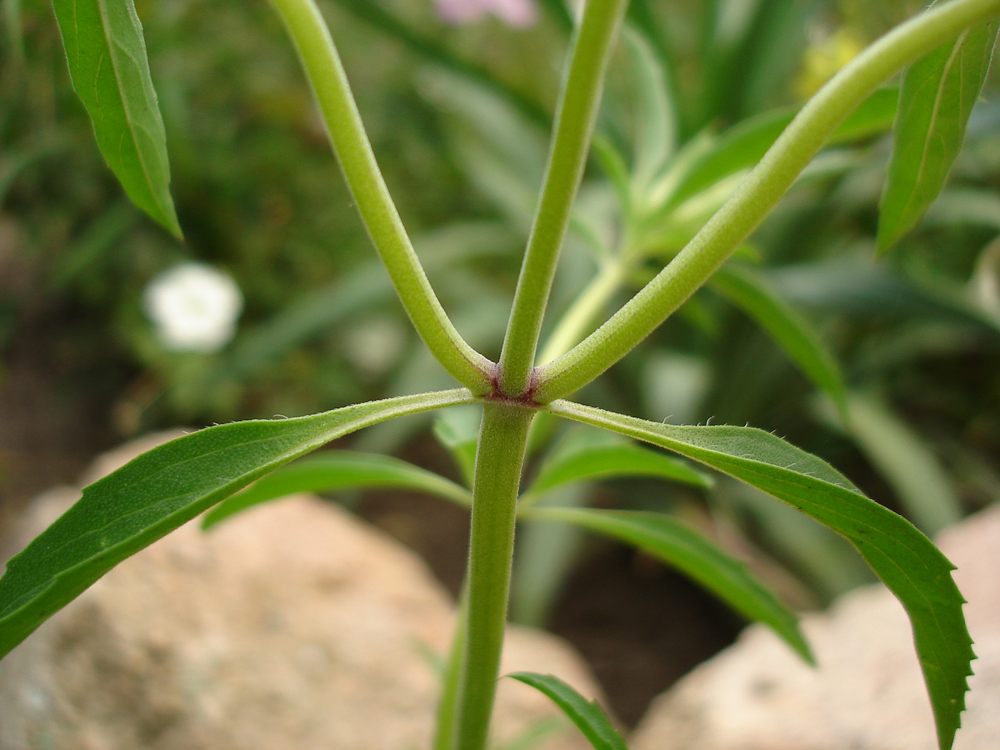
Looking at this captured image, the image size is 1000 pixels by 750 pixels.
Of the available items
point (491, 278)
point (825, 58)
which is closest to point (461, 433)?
point (491, 278)

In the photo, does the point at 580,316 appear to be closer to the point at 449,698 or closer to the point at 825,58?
the point at 449,698

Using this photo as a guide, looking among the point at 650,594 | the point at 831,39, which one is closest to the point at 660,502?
Answer: the point at 650,594

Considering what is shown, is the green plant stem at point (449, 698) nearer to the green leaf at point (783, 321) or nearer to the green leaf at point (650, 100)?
the green leaf at point (783, 321)

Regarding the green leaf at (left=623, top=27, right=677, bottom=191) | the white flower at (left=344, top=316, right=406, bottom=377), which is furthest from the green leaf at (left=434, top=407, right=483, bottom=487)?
the white flower at (left=344, top=316, right=406, bottom=377)

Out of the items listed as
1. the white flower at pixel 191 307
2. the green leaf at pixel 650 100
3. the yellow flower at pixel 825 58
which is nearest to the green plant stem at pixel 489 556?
the green leaf at pixel 650 100

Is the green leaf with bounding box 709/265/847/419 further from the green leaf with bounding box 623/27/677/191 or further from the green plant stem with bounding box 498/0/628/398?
the green plant stem with bounding box 498/0/628/398

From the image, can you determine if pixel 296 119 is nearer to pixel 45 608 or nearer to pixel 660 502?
pixel 660 502

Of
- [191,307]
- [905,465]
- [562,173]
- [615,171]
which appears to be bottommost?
[562,173]
